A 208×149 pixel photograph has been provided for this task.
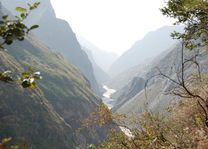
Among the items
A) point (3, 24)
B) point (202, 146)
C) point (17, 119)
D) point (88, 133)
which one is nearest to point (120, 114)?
Answer: point (202, 146)

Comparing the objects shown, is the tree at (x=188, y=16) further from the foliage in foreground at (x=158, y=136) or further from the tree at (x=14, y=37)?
the tree at (x=14, y=37)

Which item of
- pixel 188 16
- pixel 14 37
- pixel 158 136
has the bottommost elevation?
pixel 158 136

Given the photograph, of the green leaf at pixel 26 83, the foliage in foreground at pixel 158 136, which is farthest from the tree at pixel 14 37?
the foliage in foreground at pixel 158 136

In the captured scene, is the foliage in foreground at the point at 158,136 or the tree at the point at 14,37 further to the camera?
the foliage in foreground at the point at 158,136

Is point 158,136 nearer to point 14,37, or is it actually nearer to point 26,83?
point 26,83

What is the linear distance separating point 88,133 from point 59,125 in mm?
25115

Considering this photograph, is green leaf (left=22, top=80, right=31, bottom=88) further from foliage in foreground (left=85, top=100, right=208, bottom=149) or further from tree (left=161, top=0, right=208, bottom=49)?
tree (left=161, top=0, right=208, bottom=49)

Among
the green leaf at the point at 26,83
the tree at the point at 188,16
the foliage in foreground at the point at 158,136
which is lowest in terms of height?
the foliage in foreground at the point at 158,136

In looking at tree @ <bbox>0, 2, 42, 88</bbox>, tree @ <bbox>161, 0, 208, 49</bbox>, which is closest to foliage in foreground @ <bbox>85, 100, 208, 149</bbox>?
tree @ <bbox>161, 0, 208, 49</bbox>

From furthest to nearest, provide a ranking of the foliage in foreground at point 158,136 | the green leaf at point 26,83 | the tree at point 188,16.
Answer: the tree at point 188,16, the foliage in foreground at point 158,136, the green leaf at point 26,83

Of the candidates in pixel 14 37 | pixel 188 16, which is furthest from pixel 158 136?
pixel 14 37

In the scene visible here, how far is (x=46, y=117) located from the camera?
15125 centimetres

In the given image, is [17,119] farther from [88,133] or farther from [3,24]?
[3,24]

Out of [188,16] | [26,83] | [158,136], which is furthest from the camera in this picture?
[188,16]
